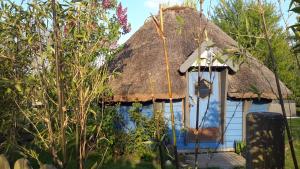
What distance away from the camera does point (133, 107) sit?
36.3 feet

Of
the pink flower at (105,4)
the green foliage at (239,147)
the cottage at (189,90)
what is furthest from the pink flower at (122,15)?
the green foliage at (239,147)

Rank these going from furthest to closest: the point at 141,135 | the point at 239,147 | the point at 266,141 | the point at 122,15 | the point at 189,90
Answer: the point at 189,90, the point at 239,147, the point at 141,135, the point at 122,15, the point at 266,141

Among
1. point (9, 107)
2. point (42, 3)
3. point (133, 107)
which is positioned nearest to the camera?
point (42, 3)

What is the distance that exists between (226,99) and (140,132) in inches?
124

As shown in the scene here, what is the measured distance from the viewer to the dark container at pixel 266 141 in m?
1.78

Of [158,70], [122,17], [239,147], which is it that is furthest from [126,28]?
[239,147]

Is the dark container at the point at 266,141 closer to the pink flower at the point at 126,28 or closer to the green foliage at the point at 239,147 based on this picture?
the pink flower at the point at 126,28

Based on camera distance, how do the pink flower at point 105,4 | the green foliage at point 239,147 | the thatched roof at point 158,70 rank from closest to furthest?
the pink flower at point 105,4 → the thatched roof at point 158,70 → the green foliage at point 239,147

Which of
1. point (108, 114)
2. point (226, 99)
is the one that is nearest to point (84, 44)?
point (108, 114)

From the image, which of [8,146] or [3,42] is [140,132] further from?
[3,42]

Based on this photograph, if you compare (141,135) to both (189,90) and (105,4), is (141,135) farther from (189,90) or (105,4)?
(105,4)

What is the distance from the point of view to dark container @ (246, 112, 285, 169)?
1780 mm

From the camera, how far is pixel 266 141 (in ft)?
5.83

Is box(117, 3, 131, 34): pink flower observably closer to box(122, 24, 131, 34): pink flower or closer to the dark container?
box(122, 24, 131, 34): pink flower
